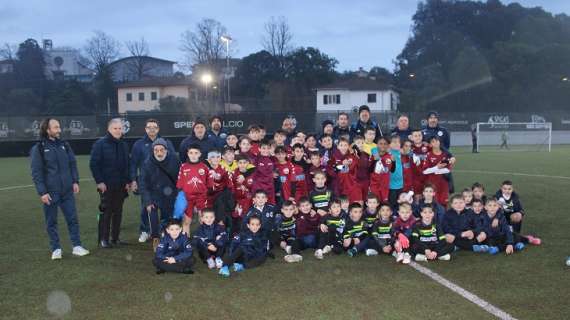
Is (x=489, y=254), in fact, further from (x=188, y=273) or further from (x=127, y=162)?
(x=127, y=162)

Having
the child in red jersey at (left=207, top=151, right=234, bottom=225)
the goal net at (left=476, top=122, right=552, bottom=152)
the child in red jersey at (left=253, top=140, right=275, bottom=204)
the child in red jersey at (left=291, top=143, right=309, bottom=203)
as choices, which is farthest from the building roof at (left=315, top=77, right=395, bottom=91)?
the child in red jersey at (left=207, top=151, right=234, bottom=225)

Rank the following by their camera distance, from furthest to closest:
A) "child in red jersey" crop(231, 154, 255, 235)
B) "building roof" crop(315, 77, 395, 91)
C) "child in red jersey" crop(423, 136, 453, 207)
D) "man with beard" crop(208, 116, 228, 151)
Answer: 1. "building roof" crop(315, 77, 395, 91)
2. "man with beard" crop(208, 116, 228, 151)
3. "child in red jersey" crop(423, 136, 453, 207)
4. "child in red jersey" crop(231, 154, 255, 235)

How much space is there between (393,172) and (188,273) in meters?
3.70

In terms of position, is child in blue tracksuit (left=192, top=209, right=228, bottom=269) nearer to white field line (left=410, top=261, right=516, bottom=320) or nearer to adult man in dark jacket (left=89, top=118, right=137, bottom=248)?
adult man in dark jacket (left=89, top=118, right=137, bottom=248)

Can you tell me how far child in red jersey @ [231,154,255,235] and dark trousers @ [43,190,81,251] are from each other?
2.24 meters

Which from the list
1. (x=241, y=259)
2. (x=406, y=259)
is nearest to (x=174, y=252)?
(x=241, y=259)

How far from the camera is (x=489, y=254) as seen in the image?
6.17 meters

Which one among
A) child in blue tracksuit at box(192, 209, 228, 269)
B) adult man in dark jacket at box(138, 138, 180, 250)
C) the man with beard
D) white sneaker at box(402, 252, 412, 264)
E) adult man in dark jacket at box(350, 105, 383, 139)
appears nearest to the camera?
white sneaker at box(402, 252, 412, 264)

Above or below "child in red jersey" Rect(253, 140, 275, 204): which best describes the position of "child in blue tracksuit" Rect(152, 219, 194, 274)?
below

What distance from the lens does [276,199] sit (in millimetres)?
7500

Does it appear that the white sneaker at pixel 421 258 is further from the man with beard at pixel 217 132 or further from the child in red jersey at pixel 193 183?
the man with beard at pixel 217 132

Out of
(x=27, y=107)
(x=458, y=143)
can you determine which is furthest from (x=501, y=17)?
(x=27, y=107)

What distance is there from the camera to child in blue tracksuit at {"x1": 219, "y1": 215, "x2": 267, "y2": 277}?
5.65 meters

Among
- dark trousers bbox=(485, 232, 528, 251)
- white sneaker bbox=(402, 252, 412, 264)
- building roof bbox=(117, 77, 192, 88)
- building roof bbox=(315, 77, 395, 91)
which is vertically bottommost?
white sneaker bbox=(402, 252, 412, 264)
